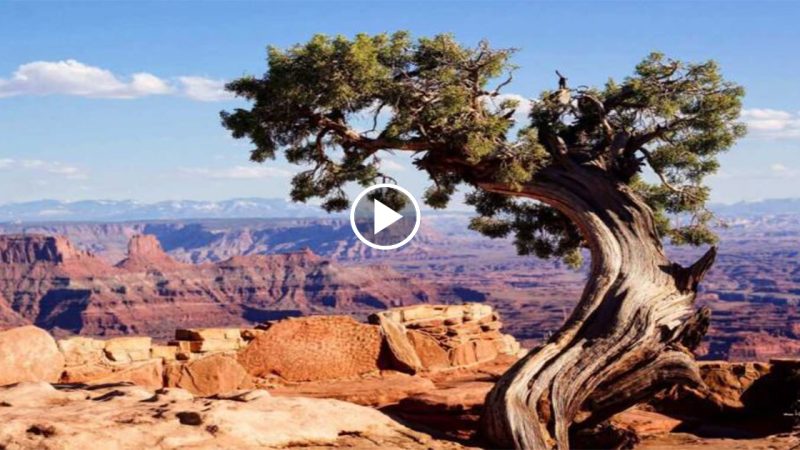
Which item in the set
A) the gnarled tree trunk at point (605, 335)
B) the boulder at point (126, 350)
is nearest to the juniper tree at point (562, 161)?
the gnarled tree trunk at point (605, 335)

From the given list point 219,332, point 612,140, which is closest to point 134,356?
point 219,332

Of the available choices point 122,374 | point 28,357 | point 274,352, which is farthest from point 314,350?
point 28,357

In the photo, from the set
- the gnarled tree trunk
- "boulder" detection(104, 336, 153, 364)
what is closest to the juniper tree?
the gnarled tree trunk

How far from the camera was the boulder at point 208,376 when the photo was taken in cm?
2244

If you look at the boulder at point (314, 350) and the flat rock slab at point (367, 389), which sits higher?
the boulder at point (314, 350)

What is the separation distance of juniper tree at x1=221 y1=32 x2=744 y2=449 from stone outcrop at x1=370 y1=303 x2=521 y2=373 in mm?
4216

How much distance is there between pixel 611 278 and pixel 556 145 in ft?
12.9

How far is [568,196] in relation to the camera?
21812 mm

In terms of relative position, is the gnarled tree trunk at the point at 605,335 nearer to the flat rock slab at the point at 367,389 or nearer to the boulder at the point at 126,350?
the flat rock slab at the point at 367,389

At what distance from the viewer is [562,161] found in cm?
2258

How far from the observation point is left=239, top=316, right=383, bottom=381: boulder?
24625 millimetres

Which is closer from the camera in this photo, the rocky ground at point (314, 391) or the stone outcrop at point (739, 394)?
the rocky ground at point (314, 391)

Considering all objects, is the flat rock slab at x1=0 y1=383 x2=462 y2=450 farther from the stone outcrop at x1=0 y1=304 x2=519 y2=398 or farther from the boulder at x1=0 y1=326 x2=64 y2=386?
the stone outcrop at x1=0 y1=304 x2=519 y2=398

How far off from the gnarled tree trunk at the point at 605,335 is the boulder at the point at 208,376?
7245 mm
